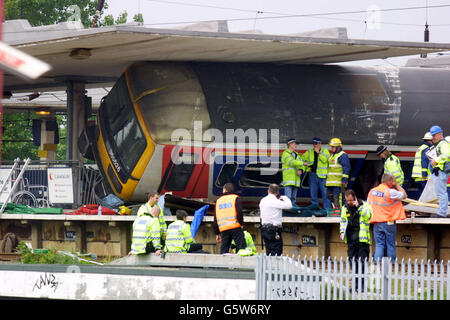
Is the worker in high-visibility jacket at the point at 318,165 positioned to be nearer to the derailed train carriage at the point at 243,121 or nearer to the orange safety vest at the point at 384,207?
the derailed train carriage at the point at 243,121

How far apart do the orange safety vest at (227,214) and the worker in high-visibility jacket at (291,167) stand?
10.3 ft

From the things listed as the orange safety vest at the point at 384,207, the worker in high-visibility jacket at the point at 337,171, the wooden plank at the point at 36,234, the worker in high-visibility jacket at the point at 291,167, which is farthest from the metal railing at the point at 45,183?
the orange safety vest at the point at 384,207

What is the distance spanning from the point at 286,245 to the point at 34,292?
22.4ft

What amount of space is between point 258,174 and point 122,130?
11.0 ft

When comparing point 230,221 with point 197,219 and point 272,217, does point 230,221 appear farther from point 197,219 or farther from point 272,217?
point 197,219

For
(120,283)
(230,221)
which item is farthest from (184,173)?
(120,283)

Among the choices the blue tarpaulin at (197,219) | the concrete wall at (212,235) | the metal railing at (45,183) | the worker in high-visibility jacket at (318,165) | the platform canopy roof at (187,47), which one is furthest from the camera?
the metal railing at (45,183)

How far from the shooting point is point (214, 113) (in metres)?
18.5

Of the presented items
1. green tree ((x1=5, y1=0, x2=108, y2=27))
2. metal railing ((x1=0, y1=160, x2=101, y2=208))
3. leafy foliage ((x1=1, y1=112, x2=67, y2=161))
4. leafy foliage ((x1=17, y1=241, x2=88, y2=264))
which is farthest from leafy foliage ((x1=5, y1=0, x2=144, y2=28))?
leafy foliage ((x1=17, y1=241, x2=88, y2=264))

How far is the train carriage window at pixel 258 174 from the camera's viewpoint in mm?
18734

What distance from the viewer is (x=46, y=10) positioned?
49.8 metres

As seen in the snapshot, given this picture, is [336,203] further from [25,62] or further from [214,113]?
[25,62]

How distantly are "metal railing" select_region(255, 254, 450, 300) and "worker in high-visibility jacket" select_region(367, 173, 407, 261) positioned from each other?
3.37m
